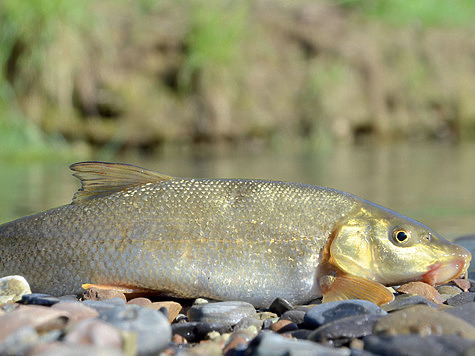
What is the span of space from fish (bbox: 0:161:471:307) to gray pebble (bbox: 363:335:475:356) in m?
0.79

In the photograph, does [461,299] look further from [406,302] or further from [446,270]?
[406,302]

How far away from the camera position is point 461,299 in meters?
3.07

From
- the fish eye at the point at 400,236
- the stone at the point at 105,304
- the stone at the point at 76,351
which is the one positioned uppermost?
the fish eye at the point at 400,236

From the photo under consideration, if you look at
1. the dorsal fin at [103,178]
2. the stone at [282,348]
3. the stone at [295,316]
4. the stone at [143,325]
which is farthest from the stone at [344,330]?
the dorsal fin at [103,178]

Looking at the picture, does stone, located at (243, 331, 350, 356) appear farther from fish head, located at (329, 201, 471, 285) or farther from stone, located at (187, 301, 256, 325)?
fish head, located at (329, 201, 471, 285)

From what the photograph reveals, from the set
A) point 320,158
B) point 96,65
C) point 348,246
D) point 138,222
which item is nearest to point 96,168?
point 138,222

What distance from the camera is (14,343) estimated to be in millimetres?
1995

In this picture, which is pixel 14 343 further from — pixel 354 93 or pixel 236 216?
pixel 354 93

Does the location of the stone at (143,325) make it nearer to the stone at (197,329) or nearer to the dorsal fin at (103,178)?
the stone at (197,329)

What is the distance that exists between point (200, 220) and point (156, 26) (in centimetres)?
1407

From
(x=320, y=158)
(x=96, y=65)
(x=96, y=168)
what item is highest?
(x=96, y=65)

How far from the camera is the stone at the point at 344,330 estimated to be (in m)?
2.32

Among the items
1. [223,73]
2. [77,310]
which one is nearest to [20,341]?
[77,310]

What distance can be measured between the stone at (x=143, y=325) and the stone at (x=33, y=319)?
0.16 m
